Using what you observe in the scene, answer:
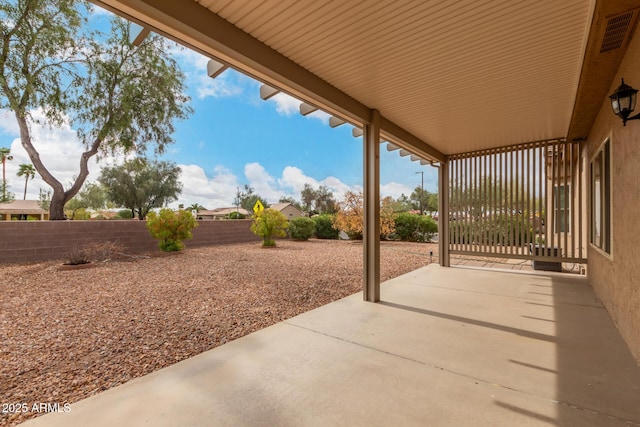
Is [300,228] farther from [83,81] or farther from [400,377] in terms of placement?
[400,377]

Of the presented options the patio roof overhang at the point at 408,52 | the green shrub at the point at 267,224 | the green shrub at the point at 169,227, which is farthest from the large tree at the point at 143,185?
the patio roof overhang at the point at 408,52

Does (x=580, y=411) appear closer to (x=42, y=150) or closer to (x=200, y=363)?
(x=200, y=363)

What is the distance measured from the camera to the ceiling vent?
2.08 m

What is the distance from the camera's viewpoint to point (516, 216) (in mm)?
6500

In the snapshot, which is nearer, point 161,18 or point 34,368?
point 161,18

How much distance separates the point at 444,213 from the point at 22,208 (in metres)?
39.6

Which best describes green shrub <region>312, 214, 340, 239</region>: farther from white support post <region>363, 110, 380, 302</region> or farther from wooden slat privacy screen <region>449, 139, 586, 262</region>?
white support post <region>363, 110, 380, 302</region>

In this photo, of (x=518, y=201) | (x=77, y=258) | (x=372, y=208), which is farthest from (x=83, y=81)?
(x=518, y=201)

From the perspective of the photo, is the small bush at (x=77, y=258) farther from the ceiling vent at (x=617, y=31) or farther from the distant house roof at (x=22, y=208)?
the distant house roof at (x=22, y=208)

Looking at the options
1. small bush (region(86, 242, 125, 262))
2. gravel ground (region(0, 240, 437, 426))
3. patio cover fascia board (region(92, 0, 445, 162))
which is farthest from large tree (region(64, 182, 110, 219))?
patio cover fascia board (region(92, 0, 445, 162))

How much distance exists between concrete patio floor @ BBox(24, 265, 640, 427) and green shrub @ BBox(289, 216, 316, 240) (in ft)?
31.8

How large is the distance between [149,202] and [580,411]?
2748 cm

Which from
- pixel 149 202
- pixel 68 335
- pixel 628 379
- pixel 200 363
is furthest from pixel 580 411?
pixel 149 202

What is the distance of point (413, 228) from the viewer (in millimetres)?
13719
